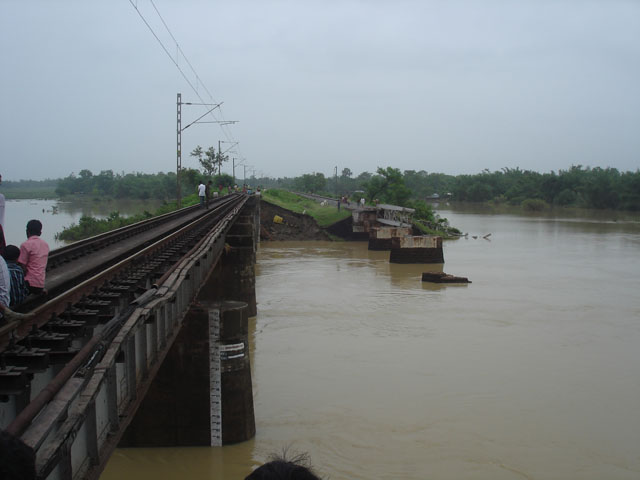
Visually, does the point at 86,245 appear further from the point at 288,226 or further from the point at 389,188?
the point at 389,188

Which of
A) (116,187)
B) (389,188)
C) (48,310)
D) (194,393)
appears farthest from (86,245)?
(116,187)

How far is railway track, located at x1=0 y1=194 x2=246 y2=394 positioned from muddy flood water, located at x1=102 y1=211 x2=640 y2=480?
3.29m

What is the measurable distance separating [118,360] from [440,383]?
10.2 metres

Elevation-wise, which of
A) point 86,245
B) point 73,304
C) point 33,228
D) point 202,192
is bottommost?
point 73,304

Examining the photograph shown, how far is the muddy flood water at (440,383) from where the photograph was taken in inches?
410

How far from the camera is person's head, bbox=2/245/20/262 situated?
6914 millimetres

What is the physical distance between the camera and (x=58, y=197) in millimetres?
152875

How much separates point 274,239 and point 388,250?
11.8 meters

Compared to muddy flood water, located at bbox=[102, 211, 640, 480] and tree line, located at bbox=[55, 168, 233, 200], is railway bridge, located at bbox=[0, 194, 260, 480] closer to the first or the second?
muddy flood water, located at bbox=[102, 211, 640, 480]

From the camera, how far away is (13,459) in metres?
1.53

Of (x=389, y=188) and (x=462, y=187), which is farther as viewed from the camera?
(x=462, y=187)

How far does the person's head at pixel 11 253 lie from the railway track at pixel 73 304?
0.55m

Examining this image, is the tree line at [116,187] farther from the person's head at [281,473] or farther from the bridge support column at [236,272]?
the person's head at [281,473]

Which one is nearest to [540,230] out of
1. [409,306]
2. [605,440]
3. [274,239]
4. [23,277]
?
[274,239]
